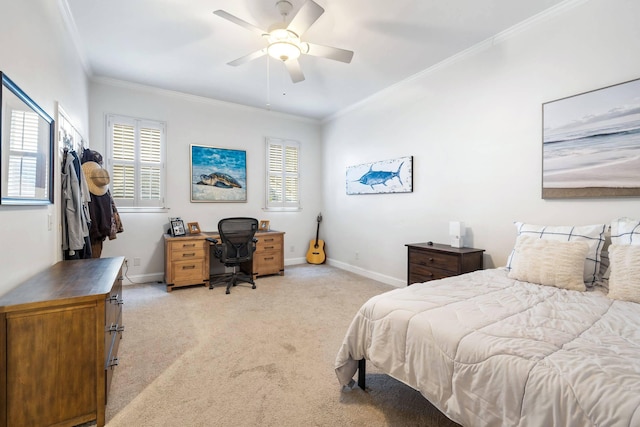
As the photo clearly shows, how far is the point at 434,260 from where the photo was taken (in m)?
3.10

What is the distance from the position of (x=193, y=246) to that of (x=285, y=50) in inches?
113

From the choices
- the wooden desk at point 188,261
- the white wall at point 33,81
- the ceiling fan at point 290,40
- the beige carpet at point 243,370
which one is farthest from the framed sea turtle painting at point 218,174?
the ceiling fan at point 290,40

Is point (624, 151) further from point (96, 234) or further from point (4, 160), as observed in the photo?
point (96, 234)

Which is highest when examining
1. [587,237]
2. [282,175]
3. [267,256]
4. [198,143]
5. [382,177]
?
[198,143]

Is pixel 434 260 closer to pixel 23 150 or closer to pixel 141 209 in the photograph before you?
pixel 23 150

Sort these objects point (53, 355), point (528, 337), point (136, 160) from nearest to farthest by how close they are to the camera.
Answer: point (528, 337) < point (53, 355) < point (136, 160)

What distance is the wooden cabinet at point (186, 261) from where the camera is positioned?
13.0 ft

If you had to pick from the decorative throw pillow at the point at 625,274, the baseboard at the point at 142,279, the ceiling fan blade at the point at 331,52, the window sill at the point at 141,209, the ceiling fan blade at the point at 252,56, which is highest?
the ceiling fan blade at the point at 252,56

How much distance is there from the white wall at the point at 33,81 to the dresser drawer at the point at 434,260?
3.24 metres

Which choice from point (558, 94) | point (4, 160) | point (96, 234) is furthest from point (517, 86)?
point (96, 234)

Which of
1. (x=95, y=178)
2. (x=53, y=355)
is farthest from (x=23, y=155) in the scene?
(x=95, y=178)

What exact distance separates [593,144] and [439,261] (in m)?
1.58

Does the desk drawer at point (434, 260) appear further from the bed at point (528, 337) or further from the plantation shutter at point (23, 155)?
the plantation shutter at point (23, 155)

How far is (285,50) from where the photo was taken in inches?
101
